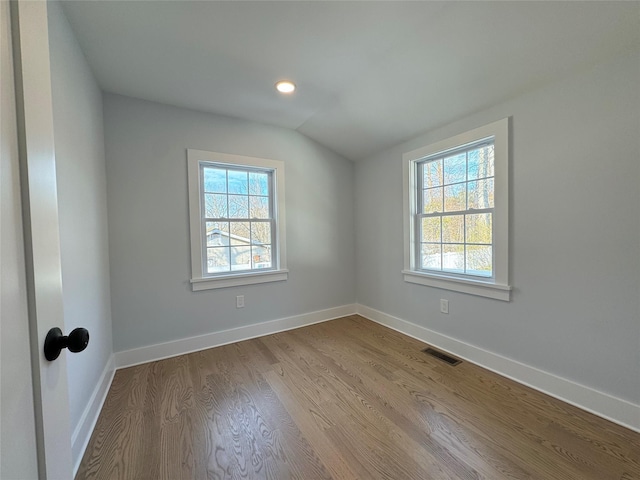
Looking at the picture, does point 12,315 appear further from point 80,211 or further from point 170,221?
point 170,221

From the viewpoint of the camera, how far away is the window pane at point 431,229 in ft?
9.17

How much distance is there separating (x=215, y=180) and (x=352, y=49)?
5.87ft

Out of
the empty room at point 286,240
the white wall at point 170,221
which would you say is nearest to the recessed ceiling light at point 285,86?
the empty room at point 286,240

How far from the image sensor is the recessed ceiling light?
226 centimetres

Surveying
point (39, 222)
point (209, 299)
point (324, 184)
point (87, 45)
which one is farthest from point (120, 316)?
point (324, 184)

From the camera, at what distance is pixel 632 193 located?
1.58m

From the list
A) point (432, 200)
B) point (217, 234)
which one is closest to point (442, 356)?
point (432, 200)

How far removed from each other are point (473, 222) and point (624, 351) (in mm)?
1246

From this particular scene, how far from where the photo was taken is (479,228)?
2402mm

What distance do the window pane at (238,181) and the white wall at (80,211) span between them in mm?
1106

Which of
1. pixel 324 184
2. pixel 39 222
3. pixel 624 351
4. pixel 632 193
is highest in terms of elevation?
pixel 324 184

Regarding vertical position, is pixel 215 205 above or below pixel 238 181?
below

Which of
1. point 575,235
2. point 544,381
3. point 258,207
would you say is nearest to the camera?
point 575,235

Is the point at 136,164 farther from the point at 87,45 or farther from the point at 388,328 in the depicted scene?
the point at 388,328
